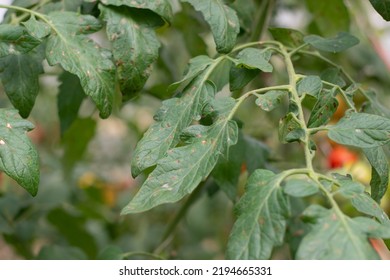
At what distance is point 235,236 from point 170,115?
0.21 m

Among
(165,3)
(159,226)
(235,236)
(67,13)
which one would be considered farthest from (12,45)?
(159,226)

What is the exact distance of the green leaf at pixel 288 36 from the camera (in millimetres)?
877

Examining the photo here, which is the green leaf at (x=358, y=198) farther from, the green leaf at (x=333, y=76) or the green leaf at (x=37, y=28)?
the green leaf at (x=37, y=28)

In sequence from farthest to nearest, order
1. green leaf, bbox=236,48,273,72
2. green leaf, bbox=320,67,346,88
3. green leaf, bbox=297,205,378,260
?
1. green leaf, bbox=320,67,346,88
2. green leaf, bbox=236,48,273,72
3. green leaf, bbox=297,205,378,260

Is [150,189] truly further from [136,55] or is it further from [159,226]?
[159,226]

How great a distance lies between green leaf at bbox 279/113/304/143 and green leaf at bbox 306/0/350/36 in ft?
1.62

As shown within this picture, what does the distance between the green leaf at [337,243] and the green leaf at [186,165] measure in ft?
0.45

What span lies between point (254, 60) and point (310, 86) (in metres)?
0.08

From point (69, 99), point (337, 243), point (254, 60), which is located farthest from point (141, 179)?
point (337, 243)

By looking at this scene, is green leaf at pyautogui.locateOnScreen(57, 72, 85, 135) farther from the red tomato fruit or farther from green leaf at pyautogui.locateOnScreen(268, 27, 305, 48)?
the red tomato fruit

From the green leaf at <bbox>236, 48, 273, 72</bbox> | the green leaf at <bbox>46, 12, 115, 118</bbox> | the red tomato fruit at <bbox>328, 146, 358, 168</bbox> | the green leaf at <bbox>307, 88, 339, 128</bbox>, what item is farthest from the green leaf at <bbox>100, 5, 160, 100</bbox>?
the red tomato fruit at <bbox>328, 146, 358, 168</bbox>

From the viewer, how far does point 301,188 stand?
562mm

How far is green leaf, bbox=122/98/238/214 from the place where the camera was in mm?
617

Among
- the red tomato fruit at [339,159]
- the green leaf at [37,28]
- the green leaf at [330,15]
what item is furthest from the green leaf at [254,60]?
the red tomato fruit at [339,159]
